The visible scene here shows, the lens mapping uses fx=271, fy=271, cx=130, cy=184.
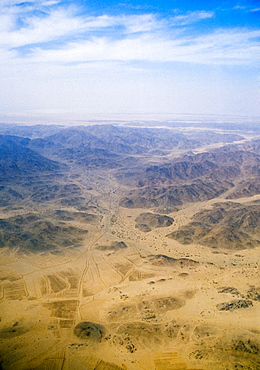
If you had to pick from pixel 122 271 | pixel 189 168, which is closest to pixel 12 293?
pixel 122 271

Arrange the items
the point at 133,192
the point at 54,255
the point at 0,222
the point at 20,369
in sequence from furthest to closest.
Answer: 1. the point at 133,192
2. the point at 0,222
3. the point at 54,255
4. the point at 20,369

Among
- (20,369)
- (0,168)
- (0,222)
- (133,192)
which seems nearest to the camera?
(20,369)

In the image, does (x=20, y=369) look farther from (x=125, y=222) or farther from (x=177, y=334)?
(x=125, y=222)

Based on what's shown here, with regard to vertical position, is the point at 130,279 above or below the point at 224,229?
below

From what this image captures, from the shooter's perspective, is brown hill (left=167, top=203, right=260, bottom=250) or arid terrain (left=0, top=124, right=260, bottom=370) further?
brown hill (left=167, top=203, right=260, bottom=250)

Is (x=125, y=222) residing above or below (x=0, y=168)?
below

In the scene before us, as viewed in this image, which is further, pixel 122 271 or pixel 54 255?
pixel 54 255

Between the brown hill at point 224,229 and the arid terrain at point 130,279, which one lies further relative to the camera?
the brown hill at point 224,229

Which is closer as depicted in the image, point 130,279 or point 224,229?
point 130,279
